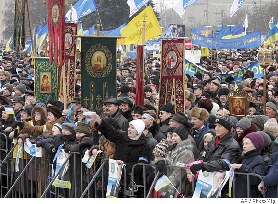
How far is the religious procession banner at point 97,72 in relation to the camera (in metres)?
12.2

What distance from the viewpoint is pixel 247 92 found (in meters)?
14.3

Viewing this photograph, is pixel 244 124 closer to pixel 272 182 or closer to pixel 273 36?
pixel 272 182

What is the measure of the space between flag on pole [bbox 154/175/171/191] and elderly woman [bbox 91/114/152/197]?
0.49 metres

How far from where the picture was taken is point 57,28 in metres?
12.5

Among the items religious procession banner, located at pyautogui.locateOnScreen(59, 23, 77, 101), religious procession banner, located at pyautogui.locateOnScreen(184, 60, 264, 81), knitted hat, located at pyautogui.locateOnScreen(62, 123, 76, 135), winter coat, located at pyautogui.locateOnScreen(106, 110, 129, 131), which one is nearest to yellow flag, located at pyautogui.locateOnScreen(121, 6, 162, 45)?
religious procession banner, located at pyautogui.locateOnScreen(184, 60, 264, 81)

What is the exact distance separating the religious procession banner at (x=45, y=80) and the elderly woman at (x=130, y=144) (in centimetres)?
565

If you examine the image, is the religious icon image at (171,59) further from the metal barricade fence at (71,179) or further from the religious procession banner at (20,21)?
the religious procession banner at (20,21)

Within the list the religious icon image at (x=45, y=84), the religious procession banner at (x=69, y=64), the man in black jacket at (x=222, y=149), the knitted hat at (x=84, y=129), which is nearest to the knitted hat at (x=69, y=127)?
the knitted hat at (x=84, y=129)

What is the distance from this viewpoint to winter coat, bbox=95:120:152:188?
9.18m

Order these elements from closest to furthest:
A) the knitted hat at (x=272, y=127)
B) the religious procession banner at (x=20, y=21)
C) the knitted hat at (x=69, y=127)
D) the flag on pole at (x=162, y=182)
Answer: the flag on pole at (x=162, y=182)
the knitted hat at (x=272, y=127)
the knitted hat at (x=69, y=127)
the religious procession banner at (x=20, y=21)

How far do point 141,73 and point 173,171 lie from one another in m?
4.88

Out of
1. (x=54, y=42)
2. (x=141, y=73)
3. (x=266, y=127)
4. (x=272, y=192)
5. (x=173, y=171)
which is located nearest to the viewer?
(x=272, y=192)

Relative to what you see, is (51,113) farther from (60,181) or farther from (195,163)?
(195,163)
